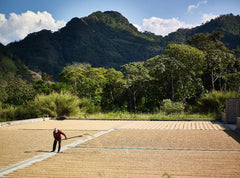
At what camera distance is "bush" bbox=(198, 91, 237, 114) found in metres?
13.5

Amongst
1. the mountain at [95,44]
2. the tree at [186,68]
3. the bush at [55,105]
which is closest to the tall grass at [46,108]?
the bush at [55,105]

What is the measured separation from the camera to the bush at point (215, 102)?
13.5 metres

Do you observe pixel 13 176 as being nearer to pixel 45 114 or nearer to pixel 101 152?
pixel 101 152

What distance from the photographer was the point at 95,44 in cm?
12544

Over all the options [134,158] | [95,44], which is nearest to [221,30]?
[95,44]

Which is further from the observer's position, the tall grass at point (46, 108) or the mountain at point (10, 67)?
the mountain at point (10, 67)

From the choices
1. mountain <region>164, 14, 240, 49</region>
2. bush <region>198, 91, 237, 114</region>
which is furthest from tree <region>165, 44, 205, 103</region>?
mountain <region>164, 14, 240, 49</region>

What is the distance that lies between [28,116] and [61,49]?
114 meters

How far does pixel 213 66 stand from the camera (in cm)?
2181

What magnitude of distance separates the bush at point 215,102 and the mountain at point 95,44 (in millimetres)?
80205

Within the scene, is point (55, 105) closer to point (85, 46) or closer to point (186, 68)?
point (186, 68)

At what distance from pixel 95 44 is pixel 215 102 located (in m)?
116

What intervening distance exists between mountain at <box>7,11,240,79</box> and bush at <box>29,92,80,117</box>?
81973 mm

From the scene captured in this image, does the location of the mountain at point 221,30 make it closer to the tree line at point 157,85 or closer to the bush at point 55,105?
the tree line at point 157,85
